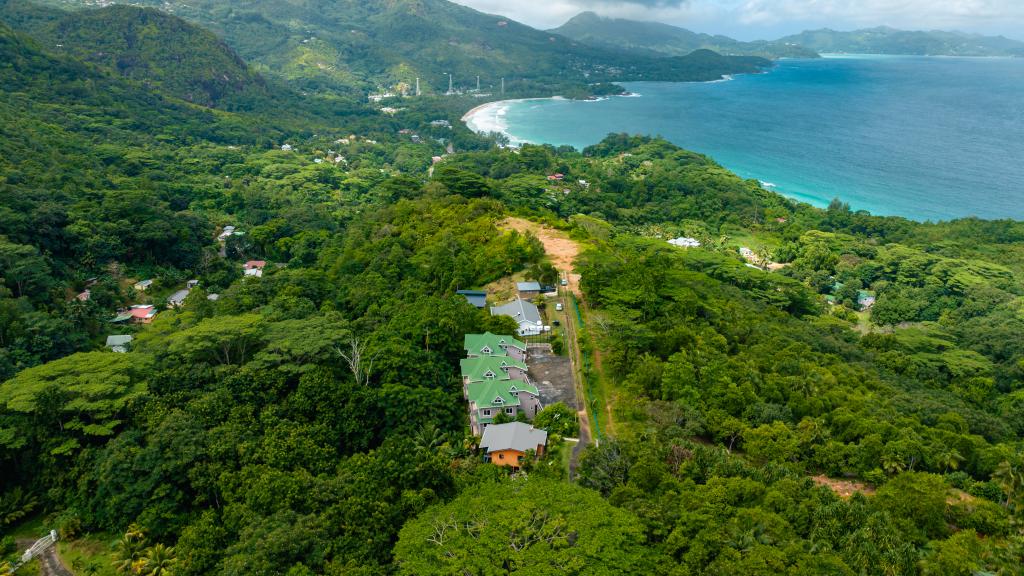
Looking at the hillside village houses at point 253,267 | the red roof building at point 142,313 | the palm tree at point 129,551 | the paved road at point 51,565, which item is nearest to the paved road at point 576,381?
the palm tree at point 129,551

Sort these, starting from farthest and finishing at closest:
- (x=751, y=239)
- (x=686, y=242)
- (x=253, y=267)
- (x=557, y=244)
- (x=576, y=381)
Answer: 1. (x=751, y=239)
2. (x=686, y=242)
3. (x=253, y=267)
4. (x=557, y=244)
5. (x=576, y=381)

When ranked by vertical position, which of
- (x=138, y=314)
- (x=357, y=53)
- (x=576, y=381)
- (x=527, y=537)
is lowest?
(x=138, y=314)

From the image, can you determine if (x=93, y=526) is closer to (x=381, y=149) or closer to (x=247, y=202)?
(x=247, y=202)

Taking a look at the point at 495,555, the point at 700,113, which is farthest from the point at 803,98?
the point at 495,555

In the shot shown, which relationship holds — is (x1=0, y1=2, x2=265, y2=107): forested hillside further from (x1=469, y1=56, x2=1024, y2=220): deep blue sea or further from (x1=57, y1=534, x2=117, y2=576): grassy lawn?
(x1=57, y1=534, x2=117, y2=576): grassy lawn

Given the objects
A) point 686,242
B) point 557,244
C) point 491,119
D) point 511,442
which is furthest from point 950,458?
point 491,119

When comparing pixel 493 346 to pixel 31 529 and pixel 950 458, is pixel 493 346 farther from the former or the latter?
pixel 950 458

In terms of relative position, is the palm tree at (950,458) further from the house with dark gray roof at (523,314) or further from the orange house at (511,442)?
the house with dark gray roof at (523,314)
